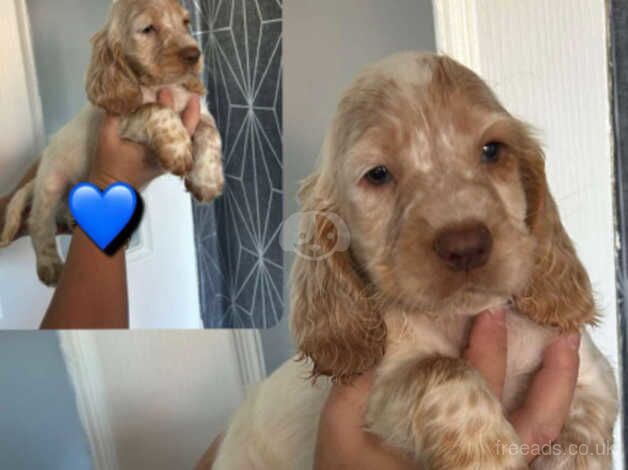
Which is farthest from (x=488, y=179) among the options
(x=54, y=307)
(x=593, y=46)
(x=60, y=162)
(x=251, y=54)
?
(x=54, y=307)

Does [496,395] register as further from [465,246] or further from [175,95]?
[175,95]

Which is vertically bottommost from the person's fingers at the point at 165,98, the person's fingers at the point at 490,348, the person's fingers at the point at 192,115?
Result: the person's fingers at the point at 490,348

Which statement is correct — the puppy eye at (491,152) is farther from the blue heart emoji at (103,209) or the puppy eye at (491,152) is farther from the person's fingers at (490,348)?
the blue heart emoji at (103,209)

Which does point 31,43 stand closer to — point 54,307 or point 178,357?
point 54,307

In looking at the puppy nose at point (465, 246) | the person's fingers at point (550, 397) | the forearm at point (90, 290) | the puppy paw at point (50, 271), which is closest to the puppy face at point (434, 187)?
the puppy nose at point (465, 246)

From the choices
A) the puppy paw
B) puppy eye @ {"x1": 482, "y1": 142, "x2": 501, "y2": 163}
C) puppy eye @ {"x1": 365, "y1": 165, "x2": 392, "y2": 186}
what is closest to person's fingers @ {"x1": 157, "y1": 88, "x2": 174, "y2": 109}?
the puppy paw

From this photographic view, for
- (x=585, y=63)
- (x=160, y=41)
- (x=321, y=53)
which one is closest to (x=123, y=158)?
(x=160, y=41)
